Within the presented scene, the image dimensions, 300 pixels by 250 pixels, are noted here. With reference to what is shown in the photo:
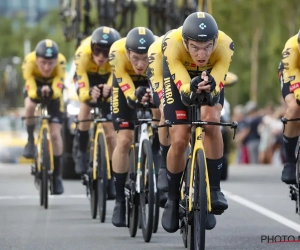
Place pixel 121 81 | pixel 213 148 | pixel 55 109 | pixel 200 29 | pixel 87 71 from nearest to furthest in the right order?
1. pixel 200 29
2. pixel 213 148
3. pixel 121 81
4. pixel 87 71
5. pixel 55 109

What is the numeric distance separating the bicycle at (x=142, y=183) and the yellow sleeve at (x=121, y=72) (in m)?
0.31

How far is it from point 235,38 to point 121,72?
41811 mm

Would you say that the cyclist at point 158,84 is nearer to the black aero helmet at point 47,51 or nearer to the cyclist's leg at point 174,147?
the cyclist's leg at point 174,147

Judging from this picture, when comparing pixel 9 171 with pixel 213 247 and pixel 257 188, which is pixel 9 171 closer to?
pixel 257 188

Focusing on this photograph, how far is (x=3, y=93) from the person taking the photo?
213 feet

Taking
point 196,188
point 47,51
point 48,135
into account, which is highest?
point 47,51

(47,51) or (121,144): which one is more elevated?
(47,51)

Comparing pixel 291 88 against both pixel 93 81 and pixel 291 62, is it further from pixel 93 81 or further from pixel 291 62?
pixel 93 81

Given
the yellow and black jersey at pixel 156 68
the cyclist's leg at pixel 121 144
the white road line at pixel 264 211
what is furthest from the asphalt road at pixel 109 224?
the yellow and black jersey at pixel 156 68

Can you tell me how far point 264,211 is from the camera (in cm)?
1436

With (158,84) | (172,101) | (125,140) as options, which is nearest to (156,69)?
(158,84)

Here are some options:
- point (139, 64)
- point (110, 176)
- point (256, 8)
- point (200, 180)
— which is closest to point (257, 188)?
point (110, 176)

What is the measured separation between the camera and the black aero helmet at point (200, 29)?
9.63 meters

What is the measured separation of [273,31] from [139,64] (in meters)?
38.6
